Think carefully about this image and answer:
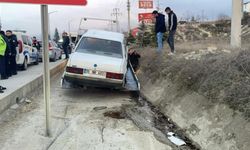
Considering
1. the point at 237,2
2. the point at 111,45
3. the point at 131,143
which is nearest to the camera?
the point at 131,143

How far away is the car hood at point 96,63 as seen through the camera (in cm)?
1360

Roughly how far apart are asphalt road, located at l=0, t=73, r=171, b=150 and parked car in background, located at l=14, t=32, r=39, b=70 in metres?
7.37

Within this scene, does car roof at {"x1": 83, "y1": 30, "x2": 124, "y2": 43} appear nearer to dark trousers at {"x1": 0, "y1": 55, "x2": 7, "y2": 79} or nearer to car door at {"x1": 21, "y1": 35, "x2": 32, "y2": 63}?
dark trousers at {"x1": 0, "y1": 55, "x2": 7, "y2": 79}

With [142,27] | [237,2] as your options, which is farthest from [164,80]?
[142,27]

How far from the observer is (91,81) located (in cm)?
1365

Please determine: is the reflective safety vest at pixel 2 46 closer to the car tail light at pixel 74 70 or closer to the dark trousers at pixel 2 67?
the dark trousers at pixel 2 67

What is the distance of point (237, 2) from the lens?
1739 cm

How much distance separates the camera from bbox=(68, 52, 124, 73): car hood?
13602mm

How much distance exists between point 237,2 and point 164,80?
175 inches

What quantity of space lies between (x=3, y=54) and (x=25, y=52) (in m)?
6.92

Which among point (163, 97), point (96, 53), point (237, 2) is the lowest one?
point (163, 97)

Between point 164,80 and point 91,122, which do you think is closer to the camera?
point 91,122

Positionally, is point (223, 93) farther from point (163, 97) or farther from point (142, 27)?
point (142, 27)

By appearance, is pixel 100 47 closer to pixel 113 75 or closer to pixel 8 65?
pixel 113 75
